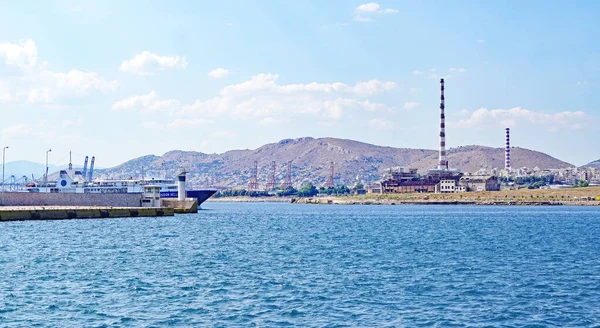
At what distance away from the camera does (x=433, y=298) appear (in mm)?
32750

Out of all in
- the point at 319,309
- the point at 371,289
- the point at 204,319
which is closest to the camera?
the point at 204,319

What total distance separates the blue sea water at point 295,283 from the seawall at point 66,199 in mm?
39568

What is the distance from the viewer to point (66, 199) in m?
106

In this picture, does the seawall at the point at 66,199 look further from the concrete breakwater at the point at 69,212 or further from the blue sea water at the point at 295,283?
the blue sea water at the point at 295,283

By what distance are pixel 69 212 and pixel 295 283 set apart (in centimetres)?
6322

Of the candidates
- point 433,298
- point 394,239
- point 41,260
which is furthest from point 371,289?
point 394,239

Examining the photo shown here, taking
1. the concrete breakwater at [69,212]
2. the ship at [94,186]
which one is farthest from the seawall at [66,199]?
the ship at [94,186]

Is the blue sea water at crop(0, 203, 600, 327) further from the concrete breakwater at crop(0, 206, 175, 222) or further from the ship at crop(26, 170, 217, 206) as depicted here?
the ship at crop(26, 170, 217, 206)

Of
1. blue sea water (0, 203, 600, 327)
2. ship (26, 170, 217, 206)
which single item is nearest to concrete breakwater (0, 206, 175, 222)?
blue sea water (0, 203, 600, 327)

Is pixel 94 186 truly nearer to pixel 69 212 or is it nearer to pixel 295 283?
pixel 69 212

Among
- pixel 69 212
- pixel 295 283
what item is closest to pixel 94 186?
pixel 69 212

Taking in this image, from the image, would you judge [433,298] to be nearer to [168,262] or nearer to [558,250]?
[168,262]

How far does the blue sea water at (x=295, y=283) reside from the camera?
2861 cm

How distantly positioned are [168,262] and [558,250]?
28.2m
